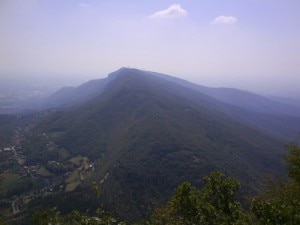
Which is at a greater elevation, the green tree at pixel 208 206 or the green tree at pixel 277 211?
the green tree at pixel 277 211

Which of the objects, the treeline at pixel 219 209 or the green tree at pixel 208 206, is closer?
the treeline at pixel 219 209

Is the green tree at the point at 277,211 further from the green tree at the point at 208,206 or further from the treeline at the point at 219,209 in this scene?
the green tree at the point at 208,206

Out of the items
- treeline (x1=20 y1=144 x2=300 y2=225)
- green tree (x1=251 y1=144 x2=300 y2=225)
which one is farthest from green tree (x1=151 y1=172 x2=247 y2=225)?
green tree (x1=251 y1=144 x2=300 y2=225)

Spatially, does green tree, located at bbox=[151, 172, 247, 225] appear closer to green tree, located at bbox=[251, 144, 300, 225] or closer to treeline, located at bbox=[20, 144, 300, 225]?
treeline, located at bbox=[20, 144, 300, 225]

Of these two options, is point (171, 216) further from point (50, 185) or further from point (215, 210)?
point (50, 185)

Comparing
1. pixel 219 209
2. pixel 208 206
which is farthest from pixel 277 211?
pixel 208 206

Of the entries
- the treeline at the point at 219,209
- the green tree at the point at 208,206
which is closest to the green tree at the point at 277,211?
the treeline at the point at 219,209

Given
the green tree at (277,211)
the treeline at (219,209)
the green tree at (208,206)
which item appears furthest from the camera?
the green tree at (208,206)

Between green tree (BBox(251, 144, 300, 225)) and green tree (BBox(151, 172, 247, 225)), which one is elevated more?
green tree (BBox(251, 144, 300, 225))

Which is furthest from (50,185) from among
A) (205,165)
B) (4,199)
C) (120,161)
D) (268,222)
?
(268,222)
